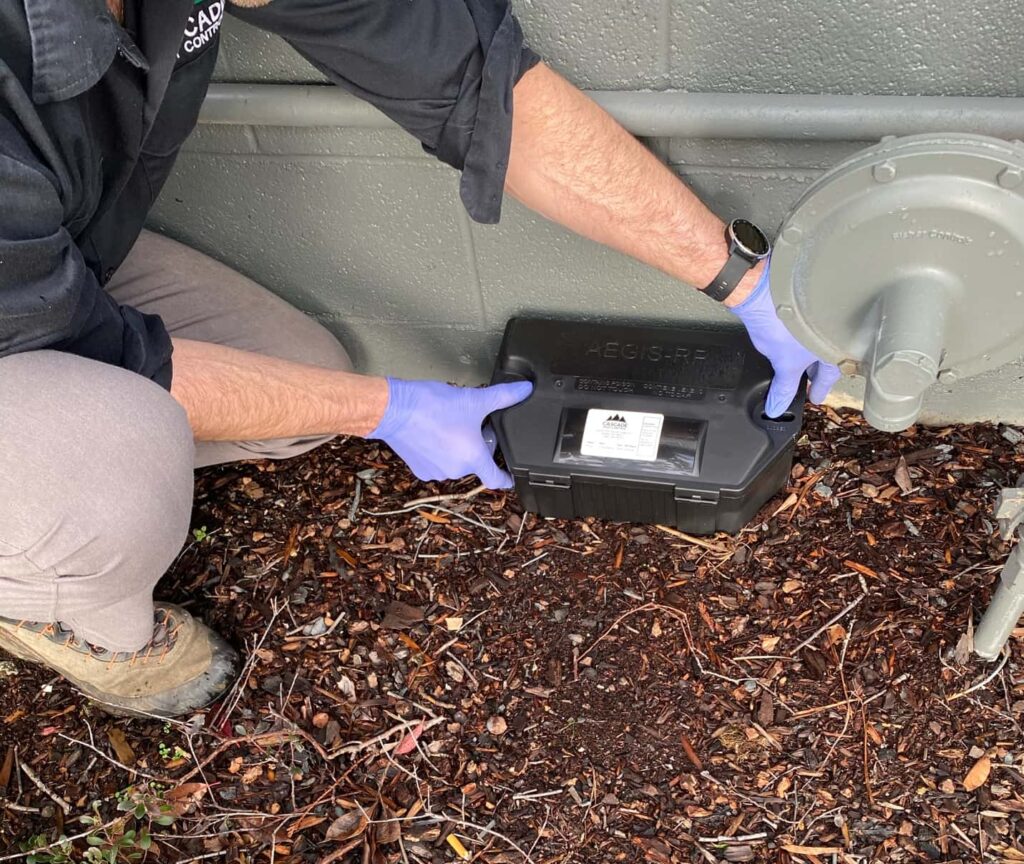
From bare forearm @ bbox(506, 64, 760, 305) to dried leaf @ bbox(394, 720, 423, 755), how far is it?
0.86 metres

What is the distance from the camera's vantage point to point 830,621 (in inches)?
66.6

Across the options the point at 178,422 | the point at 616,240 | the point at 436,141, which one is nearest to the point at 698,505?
the point at 616,240

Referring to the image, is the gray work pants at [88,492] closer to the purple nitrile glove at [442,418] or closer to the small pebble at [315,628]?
the small pebble at [315,628]

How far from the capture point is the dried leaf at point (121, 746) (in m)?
1.72

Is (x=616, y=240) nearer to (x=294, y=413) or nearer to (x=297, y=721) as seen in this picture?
(x=294, y=413)

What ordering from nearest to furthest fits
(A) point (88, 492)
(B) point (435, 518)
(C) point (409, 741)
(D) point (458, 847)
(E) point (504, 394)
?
(A) point (88, 492)
(D) point (458, 847)
(C) point (409, 741)
(E) point (504, 394)
(B) point (435, 518)

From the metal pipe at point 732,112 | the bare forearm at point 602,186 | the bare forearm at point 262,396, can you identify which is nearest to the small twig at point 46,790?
the bare forearm at point 262,396

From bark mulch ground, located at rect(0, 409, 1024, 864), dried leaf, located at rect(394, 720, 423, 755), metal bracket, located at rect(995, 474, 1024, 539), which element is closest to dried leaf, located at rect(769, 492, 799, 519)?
bark mulch ground, located at rect(0, 409, 1024, 864)

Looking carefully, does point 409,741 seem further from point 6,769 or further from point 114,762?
point 6,769

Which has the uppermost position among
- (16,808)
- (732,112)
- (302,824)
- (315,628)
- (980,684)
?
(732,112)

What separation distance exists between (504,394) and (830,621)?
0.67m

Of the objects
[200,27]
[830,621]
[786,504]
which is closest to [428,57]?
[200,27]

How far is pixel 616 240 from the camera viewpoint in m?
1.62

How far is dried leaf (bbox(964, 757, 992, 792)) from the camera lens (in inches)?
60.1
